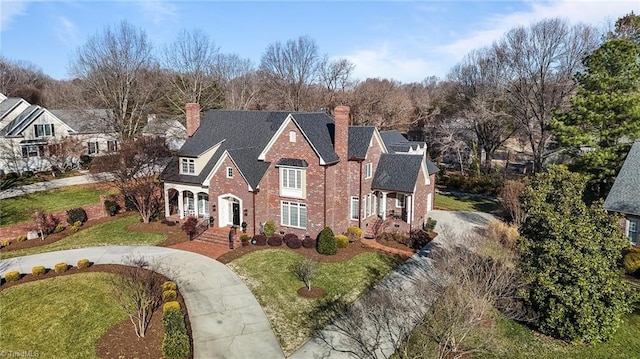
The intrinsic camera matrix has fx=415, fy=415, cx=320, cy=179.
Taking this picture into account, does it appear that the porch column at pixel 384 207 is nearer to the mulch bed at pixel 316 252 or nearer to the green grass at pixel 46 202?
the mulch bed at pixel 316 252

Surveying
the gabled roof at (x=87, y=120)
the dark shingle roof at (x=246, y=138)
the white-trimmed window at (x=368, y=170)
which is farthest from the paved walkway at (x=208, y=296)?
the gabled roof at (x=87, y=120)

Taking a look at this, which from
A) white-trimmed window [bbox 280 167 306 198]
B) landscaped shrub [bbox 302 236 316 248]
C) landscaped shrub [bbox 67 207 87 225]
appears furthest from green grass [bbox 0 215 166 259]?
landscaped shrub [bbox 302 236 316 248]

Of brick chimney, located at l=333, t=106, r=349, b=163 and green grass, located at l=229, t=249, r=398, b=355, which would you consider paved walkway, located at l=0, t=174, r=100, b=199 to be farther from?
brick chimney, located at l=333, t=106, r=349, b=163

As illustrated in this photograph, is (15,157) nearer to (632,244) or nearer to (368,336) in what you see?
(368,336)

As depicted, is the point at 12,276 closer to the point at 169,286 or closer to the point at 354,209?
the point at 169,286

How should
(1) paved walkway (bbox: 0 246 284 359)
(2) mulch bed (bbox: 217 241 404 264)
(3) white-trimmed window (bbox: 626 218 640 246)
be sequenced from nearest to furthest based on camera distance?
(1) paved walkway (bbox: 0 246 284 359) → (2) mulch bed (bbox: 217 241 404 264) → (3) white-trimmed window (bbox: 626 218 640 246)

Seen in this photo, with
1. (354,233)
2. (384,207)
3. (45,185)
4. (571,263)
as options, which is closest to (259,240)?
(354,233)
